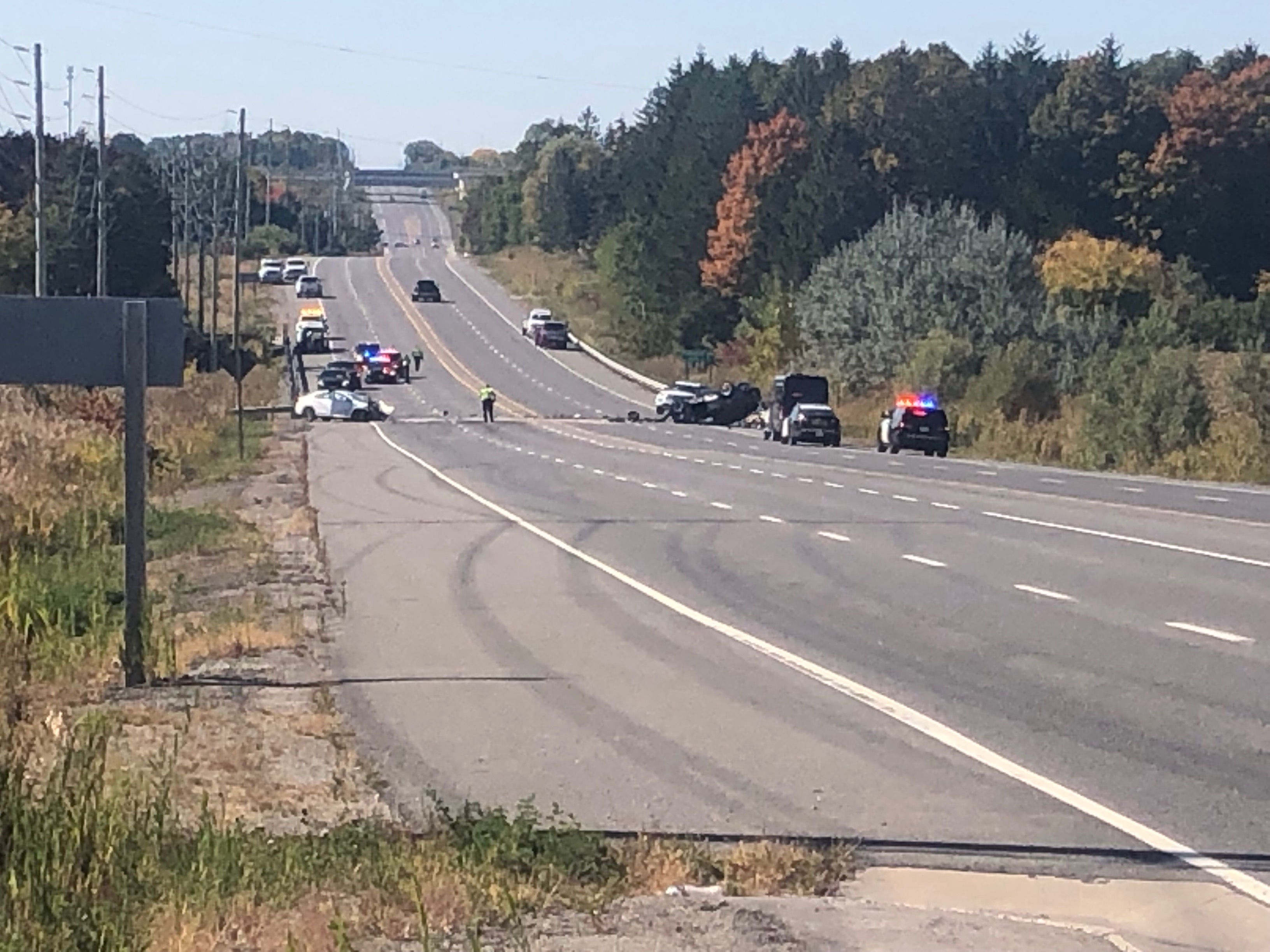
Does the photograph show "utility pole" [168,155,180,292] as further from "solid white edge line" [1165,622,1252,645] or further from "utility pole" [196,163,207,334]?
"solid white edge line" [1165,622,1252,645]

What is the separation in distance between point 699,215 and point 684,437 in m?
56.1

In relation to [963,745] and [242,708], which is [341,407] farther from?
[963,745]

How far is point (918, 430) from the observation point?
59.4 metres

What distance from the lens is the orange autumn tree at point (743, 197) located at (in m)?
117

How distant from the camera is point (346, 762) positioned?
11.6 meters

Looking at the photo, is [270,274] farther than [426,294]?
Yes

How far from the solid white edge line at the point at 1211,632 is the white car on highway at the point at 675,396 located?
222ft

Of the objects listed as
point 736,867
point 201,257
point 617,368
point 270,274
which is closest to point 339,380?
point 201,257

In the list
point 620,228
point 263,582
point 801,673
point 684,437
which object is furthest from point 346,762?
point 620,228

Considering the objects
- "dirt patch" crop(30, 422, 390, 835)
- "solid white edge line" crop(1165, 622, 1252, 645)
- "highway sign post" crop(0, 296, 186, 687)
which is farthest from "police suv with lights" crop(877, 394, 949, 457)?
"highway sign post" crop(0, 296, 186, 687)

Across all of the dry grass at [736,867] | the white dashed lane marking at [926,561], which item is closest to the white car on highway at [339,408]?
the white dashed lane marking at [926,561]

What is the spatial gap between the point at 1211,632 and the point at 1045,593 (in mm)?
3220

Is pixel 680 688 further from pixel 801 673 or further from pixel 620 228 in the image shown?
pixel 620 228

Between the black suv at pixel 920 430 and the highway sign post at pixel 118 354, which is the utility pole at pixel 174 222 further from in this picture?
the highway sign post at pixel 118 354
